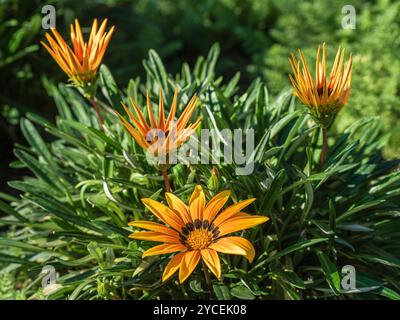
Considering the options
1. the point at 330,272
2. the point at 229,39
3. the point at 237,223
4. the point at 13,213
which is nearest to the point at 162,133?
the point at 237,223

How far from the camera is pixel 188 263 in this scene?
1.97 meters

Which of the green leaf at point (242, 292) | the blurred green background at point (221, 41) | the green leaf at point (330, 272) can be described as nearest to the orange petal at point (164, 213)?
the green leaf at point (242, 292)

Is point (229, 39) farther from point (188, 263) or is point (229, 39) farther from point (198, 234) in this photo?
point (188, 263)

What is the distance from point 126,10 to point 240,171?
2.70m

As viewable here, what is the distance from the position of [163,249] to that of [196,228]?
0.17 m

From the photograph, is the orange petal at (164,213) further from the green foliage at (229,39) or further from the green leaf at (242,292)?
the green foliage at (229,39)

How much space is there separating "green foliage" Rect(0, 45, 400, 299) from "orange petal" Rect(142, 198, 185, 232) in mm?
195

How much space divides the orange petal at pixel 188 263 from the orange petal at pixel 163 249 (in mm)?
33

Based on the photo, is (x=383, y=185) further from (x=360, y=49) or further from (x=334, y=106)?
(x=360, y=49)

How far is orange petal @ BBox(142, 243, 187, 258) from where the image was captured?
1.97 m

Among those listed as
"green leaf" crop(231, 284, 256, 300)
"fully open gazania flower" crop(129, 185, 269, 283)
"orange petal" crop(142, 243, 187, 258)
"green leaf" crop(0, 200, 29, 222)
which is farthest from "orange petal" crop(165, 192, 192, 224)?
"green leaf" crop(0, 200, 29, 222)
